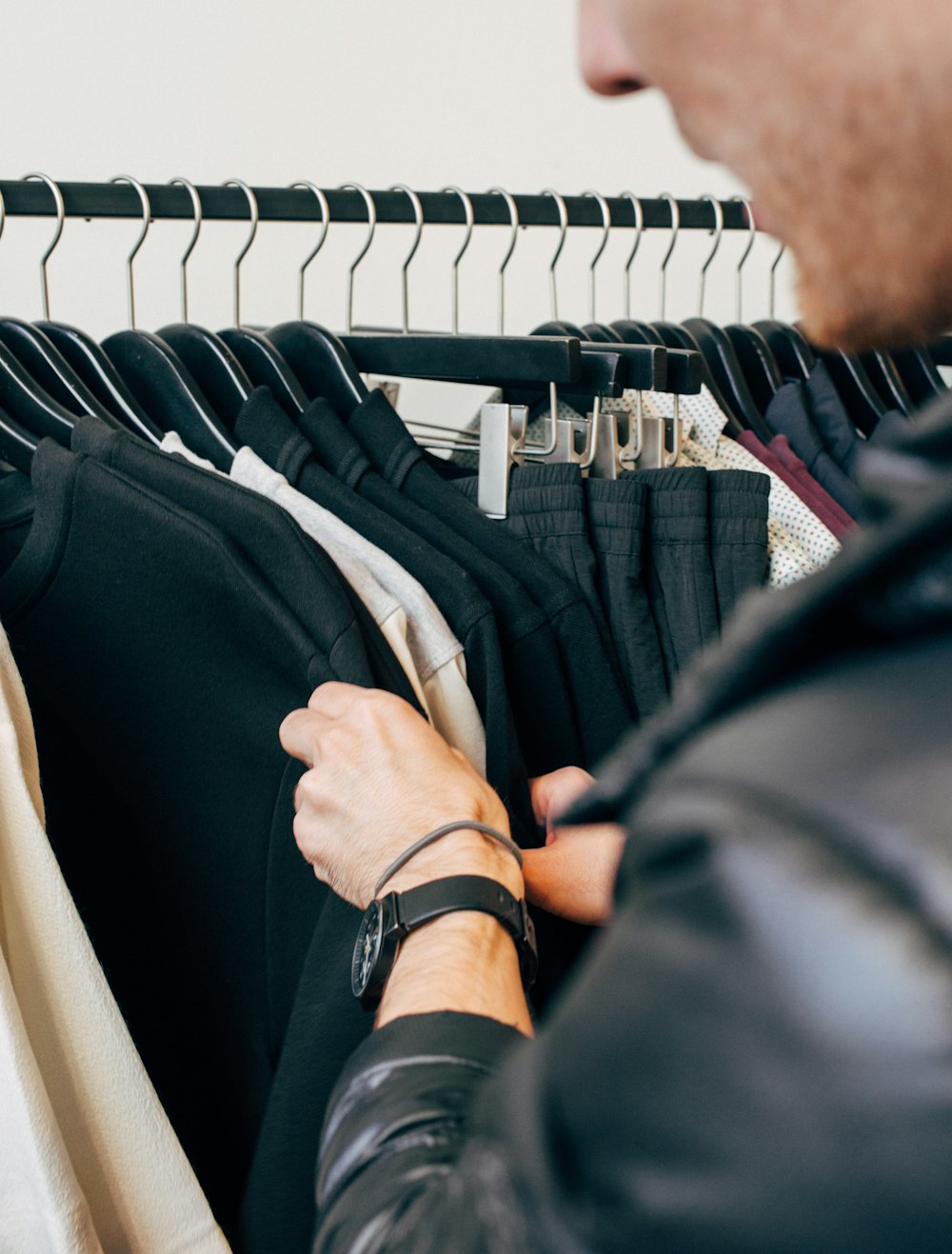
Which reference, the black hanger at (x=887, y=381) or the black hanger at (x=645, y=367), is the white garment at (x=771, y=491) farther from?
the black hanger at (x=887, y=381)

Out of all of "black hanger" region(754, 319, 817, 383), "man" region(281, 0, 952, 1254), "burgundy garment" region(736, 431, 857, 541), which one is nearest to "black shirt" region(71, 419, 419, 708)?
"man" region(281, 0, 952, 1254)

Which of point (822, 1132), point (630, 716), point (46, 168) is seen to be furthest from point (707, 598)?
point (46, 168)

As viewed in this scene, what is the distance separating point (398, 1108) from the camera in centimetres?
48

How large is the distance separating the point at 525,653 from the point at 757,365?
71cm

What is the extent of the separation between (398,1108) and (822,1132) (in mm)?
214

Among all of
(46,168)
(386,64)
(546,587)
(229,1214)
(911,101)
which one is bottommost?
(229,1214)

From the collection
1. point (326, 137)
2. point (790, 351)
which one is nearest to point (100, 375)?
point (790, 351)

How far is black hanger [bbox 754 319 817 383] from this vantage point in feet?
5.08

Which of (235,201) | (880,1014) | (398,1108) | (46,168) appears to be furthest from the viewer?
(46,168)

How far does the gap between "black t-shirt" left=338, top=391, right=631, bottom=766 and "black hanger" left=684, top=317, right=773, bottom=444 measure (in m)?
0.48

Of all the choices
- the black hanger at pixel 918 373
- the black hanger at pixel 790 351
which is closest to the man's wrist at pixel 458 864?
the black hanger at pixel 790 351

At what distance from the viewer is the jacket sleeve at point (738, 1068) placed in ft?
0.98

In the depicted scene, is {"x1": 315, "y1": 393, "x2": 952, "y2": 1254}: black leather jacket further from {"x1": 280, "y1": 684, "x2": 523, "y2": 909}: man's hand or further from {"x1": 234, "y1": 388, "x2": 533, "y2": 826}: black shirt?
{"x1": 234, "y1": 388, "x2": 533, "y2": 826}: black shirt

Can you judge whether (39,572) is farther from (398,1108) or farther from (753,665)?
(753,665)
